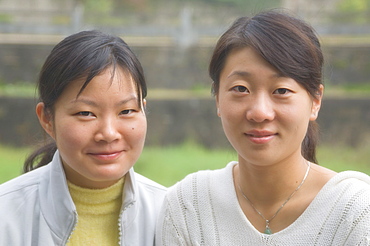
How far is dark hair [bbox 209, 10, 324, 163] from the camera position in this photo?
1849 millimetres

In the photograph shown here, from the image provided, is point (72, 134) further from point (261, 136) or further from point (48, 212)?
point (261, 136)

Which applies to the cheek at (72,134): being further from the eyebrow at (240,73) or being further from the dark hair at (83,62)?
the eyebrow at (240,73)

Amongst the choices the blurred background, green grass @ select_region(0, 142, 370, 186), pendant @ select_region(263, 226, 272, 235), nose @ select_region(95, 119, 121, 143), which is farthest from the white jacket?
the blurred background

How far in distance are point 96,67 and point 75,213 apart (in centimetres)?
52

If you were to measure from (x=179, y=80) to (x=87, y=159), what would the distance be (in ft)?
22.4

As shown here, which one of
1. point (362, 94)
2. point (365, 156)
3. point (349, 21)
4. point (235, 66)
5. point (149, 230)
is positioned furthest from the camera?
point (349, 21)

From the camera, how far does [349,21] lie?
919 cm

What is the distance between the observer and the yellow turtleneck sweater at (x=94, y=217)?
7.00ft

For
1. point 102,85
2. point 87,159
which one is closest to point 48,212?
point 87,159

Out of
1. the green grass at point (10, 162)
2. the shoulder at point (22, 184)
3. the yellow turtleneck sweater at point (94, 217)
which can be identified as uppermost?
the shoulder at point (22, 184)

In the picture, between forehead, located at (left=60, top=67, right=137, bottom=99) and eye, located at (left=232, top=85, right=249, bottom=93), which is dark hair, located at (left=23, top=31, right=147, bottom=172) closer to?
forehead, located at (left=60, top=67, right=137, bottom=99)

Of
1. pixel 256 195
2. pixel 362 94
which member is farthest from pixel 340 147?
pixel 256 195

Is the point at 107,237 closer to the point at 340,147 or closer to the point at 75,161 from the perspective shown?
the point at 75,161

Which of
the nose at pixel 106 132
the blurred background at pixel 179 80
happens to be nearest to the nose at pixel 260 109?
the nose at pixel 106 132
